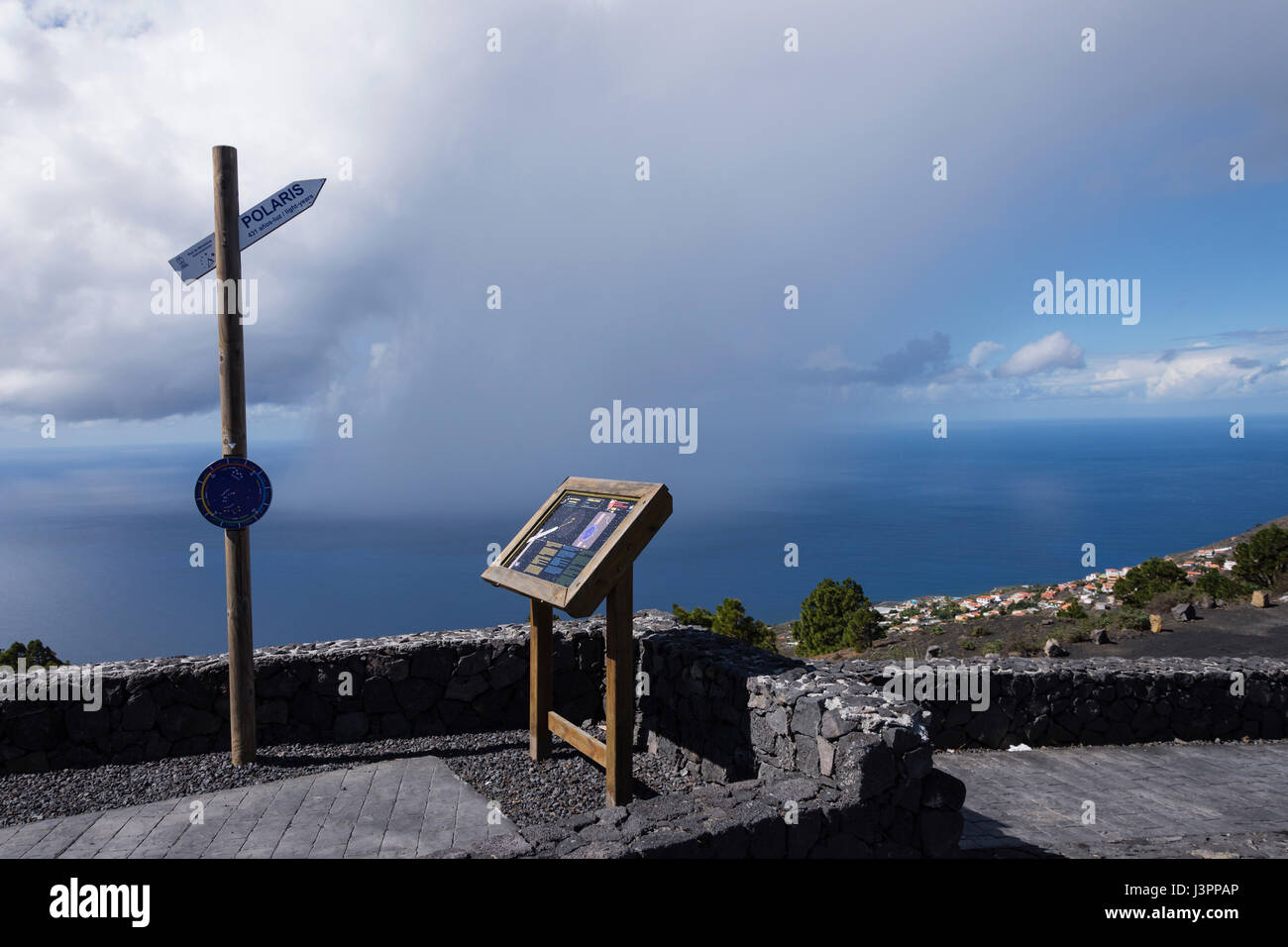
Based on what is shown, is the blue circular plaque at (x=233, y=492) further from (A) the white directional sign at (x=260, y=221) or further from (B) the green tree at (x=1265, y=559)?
(B) the green tree at (x=1265, y=559)

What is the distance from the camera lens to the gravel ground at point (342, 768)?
5.70 metres

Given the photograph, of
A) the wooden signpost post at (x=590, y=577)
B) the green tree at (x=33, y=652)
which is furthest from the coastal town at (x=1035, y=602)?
the green tree at (x=33, y=652)

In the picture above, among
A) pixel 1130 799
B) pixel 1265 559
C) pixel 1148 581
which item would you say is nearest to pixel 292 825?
pixel 1130 799

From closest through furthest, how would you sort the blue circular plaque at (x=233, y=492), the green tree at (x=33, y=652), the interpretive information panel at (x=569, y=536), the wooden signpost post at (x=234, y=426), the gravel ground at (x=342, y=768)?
the interpretive information panel at (x=569, y=536) → the gravel ground at (x=342, y=768) → the blue circular plaque at (x=233, y=492) → the wooden signpost post at (x=234, y=426) → the green tree at (x=33, y=652)

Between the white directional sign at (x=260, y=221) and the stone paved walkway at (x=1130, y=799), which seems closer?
the stone paved walkway at (x=1130, y=799)

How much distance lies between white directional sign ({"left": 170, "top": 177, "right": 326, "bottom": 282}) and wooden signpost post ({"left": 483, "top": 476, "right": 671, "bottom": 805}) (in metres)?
3.26

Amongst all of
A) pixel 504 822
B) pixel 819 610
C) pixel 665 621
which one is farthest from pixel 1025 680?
pixel 819 610

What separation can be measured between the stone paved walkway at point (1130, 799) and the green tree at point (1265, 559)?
44.9ft

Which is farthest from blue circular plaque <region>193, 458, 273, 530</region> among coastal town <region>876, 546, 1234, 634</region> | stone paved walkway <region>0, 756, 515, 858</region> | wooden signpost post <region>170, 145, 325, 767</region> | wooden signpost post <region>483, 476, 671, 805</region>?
coastal town <region>876, 546, 1234, 634</region>

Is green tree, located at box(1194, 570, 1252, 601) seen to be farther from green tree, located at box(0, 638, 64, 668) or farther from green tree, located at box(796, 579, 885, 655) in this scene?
green tree, located at box(0, 638, 64, 668)

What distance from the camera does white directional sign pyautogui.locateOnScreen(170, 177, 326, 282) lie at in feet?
20.7

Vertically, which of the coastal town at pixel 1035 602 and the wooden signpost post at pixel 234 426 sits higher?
the wooden signpost post at pixel 234 426

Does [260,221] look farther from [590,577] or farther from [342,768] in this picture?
[342,768]

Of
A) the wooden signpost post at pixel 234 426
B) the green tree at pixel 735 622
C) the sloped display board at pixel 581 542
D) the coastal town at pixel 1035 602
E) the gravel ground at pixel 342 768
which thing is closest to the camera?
the sloped display board at pixel 581 542
